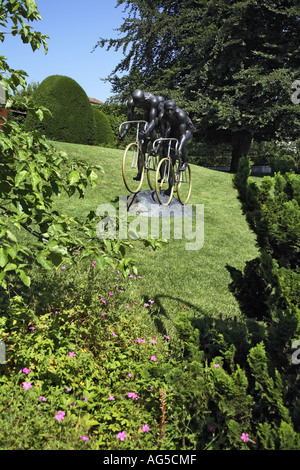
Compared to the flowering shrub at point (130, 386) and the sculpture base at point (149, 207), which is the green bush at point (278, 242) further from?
the sculpture base at point (149, 207)

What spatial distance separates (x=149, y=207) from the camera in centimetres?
810

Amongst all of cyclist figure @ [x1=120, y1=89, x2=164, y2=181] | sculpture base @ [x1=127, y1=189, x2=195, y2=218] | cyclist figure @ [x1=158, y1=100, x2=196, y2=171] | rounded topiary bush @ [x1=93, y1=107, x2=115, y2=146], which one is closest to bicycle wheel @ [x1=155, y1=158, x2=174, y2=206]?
sculpture base @ [x1=127, y1=189, x2=195, y2=218]

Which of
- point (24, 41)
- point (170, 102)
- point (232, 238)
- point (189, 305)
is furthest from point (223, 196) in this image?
point (24, 41)

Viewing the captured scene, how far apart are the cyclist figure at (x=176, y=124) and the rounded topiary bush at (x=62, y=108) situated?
721 cm

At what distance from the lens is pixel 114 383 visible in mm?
2990

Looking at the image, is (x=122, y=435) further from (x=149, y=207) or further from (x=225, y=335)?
(x=149, y=207)

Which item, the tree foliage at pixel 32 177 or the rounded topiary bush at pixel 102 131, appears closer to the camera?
the tree foliage at pixel 32 177

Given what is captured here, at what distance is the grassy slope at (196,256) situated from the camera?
5009mm

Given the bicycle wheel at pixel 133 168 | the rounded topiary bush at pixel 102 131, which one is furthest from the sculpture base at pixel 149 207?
the rounded topiary bush at pixel 102 131

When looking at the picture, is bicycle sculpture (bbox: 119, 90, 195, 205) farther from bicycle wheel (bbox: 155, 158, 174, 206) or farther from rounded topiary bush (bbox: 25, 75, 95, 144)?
rounded topiary bush (bbox: 25, 75, 95, 144)

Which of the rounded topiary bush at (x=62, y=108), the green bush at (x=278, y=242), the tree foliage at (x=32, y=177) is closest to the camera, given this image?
the green bush at (x=278, y=242)

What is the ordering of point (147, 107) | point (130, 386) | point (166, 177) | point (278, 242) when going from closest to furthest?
point (278, 242), point (130, 386), point (147, 107), point (166, 177)

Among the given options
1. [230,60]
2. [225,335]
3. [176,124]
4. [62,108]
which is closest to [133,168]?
[62,108]

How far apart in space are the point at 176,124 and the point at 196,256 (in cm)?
284
